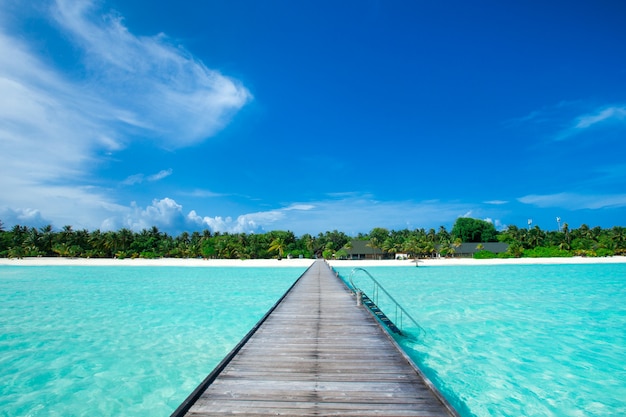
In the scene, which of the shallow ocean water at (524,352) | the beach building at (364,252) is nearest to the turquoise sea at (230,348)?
the shallow ocean water at (524,352)

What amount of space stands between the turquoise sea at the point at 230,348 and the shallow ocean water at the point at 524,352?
34 millimetres

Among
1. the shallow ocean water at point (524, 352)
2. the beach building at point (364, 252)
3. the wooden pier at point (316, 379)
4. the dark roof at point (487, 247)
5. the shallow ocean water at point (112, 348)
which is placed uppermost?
the dark roof at point (487, 247)

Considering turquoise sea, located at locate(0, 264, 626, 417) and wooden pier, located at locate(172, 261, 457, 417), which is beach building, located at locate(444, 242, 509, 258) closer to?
turquoise sea, located at locate(0, 264, 626, 417)

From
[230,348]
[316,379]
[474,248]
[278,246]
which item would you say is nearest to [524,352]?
[316,379]

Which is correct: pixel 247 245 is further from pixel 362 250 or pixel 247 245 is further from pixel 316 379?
pixel 316 379

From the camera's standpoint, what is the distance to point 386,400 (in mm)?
4086

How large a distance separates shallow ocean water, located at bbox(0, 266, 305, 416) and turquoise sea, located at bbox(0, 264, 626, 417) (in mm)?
38

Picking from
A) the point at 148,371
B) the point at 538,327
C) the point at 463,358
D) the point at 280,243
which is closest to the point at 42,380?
the point at 148,371

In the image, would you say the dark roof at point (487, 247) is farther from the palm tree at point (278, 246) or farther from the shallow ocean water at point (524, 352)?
the shallow ocean water at point (524, 352)

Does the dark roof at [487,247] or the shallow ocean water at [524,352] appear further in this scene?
the dark roof at [487,247]

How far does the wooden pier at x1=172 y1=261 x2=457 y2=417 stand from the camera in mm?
3883

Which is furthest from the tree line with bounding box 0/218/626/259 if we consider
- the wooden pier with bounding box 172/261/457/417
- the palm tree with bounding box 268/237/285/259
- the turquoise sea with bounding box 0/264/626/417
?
the wooden pier with bounding box 172/261/457/417

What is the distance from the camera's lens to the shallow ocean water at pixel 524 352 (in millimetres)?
6668

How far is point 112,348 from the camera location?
32.4 ft
